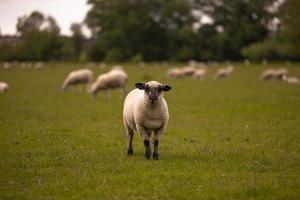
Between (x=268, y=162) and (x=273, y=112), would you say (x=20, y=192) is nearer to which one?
(x=268, y=162)

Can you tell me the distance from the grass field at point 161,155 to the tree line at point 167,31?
7545 centimetres

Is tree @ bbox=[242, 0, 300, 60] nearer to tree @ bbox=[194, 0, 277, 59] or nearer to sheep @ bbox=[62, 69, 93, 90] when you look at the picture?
tree @ bbox=[194, 0, 277, 59]

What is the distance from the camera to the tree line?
101 metres

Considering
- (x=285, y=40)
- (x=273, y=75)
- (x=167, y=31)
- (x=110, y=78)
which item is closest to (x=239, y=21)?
(x=167, y=31)

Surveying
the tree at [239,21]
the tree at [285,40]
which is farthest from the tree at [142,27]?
the tree at [285,40]

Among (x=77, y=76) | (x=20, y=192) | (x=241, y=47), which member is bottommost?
(x=20, y=192)

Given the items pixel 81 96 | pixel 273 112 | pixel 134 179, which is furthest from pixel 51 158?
pixel 81 96

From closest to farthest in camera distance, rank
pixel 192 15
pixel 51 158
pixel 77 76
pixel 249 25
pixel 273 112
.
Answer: pixel 51 158 < pixel 273 112 < pixel 77 76 < pixel 249 25 < pixel 192 15

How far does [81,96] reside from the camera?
33656mm

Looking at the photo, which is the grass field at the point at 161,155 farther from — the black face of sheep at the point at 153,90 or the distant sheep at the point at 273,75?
the distant sheep at the point at 273,75

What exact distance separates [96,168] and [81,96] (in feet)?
71.3

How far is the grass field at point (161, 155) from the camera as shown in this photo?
33.7ft

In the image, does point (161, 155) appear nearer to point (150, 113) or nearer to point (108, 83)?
point (150, 113)

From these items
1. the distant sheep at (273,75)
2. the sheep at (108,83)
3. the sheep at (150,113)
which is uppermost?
the distant sheep at (273,75)
